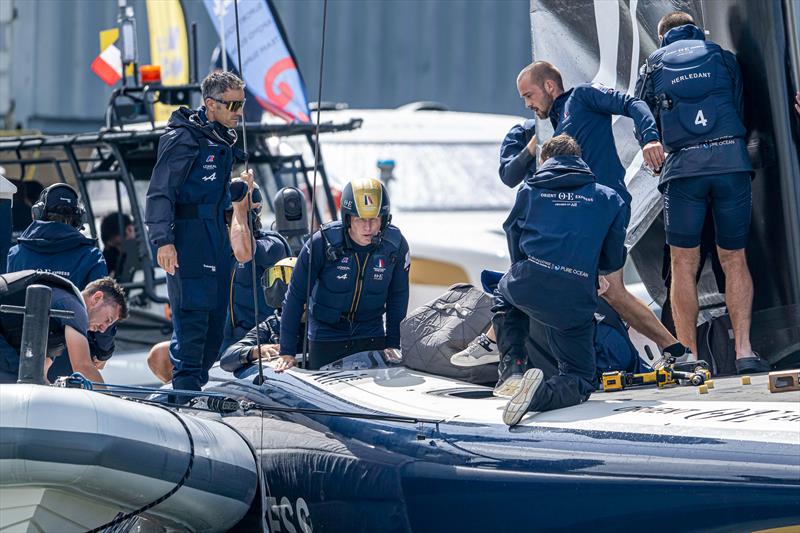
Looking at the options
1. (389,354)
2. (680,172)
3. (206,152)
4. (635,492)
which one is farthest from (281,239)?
(635,492)

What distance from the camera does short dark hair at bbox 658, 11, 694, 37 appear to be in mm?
6656

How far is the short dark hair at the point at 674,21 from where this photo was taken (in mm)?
6656

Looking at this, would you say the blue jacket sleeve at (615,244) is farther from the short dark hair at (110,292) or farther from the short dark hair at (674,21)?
the short dark hair at (110,292)

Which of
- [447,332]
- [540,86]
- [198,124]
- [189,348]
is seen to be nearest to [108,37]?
[198,124]

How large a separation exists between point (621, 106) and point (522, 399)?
6.75ft

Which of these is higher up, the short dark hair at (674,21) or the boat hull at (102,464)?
the short dark hair at (674,21)

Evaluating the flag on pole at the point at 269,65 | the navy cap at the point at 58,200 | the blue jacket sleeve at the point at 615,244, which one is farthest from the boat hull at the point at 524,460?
the flag on pole at the point at 269,65

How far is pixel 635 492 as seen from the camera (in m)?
4.39

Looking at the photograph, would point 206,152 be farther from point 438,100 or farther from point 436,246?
point 438,100

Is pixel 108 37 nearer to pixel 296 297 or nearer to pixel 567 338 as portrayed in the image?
pixel 296 297

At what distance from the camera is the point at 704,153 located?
6.40 m

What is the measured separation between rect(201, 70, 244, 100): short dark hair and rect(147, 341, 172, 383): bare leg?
2388 mm

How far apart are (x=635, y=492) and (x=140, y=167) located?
7589 mm

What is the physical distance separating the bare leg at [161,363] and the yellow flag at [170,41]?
4.59 meters
